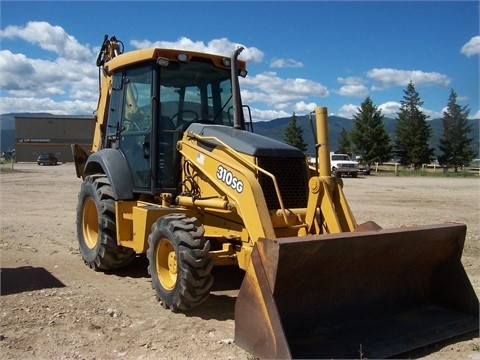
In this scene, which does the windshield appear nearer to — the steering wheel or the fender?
the steering wheel

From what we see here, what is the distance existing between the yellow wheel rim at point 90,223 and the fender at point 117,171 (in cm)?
81

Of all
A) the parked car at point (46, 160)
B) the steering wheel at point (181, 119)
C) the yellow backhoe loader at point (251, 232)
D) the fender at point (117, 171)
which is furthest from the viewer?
the parked car at point (46, 160)

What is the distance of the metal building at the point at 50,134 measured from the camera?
6912cm

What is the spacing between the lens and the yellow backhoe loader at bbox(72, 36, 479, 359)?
4.49m

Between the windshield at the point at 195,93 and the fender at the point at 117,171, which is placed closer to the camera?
the windshield at the point at 195,93

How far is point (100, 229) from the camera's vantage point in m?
7.04

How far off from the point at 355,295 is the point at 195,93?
334cm

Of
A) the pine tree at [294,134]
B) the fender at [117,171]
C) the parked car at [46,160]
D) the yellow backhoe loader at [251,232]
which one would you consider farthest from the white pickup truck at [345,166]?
the parked car at [46,160]

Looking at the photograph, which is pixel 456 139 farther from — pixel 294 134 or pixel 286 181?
pixel 286 181

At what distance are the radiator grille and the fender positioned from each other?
2123mm

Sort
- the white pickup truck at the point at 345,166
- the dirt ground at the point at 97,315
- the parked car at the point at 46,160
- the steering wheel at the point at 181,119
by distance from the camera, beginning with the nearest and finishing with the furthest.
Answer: the dirt ground at the point at 97,315 → the steering wheel at the point at 181,119 → the white pickup truck at the point at 345,166 → the parked car at the point at 46,160

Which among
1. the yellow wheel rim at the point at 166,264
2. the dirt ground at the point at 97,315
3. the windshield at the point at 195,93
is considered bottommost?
the dirt ground at the point at 97,315

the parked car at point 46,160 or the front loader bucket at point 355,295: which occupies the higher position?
the parked car at point 46,160

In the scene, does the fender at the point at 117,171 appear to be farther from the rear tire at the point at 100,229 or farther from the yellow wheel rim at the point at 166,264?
the yellow wheel rim at the point at 166,264
